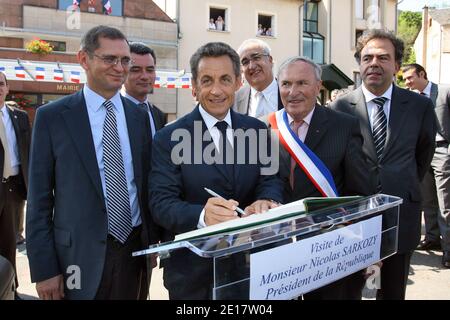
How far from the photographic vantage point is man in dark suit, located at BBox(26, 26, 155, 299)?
199 centimetres

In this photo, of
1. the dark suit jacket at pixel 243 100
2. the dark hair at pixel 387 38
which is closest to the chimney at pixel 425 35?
the dark suit jacket at pixel 243 100

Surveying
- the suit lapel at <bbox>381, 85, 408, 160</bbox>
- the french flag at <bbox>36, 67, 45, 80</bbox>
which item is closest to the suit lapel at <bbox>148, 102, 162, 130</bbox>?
the suit lapel at <bbox>381, 85, 408, 160</bbox>

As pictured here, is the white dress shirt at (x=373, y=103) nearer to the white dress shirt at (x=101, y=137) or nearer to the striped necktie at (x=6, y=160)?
the white dress shirt at (x=101, y=137)

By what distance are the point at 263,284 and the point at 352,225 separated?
1.57 ft

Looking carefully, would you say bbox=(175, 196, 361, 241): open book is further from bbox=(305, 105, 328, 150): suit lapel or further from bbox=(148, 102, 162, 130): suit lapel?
bbox=(148, 102, 162, 130): suit lapel

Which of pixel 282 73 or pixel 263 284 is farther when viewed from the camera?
pixel 282 73

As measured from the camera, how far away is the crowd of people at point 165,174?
6.05 ft

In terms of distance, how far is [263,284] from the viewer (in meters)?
1.40

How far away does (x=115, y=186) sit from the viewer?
207 cm

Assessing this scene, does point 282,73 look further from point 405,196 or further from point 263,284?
point 263,284

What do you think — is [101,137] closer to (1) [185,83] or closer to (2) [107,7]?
(1) [185,83]

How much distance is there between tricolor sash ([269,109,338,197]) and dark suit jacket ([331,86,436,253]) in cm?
59

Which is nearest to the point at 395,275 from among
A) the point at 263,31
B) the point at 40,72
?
the point at 40,72
